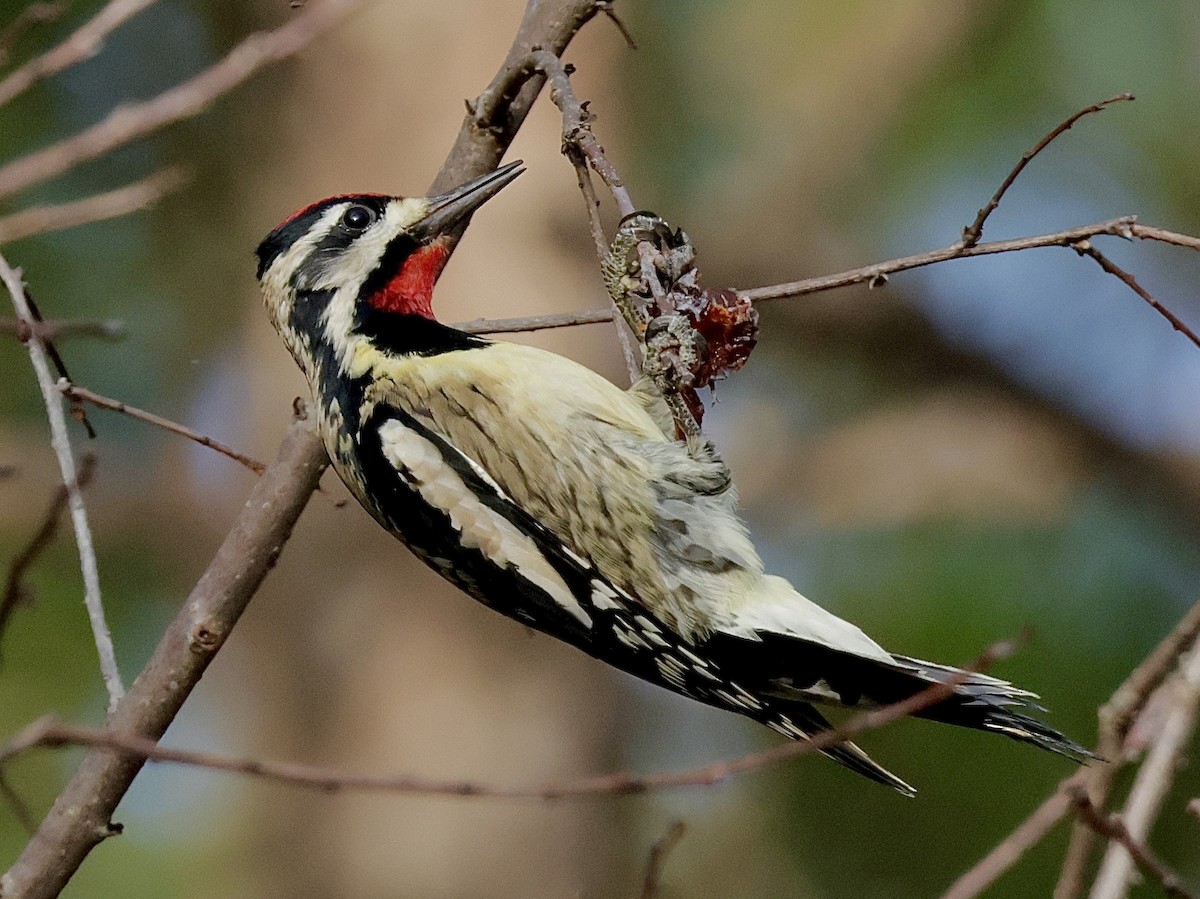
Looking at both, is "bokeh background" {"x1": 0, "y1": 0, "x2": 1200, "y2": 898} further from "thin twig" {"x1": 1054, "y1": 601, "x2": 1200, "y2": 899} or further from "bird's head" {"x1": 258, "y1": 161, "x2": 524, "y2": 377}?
"thin twig" {"x1": 1054, "y1": 601, "x2": 1200, "y2": 899}

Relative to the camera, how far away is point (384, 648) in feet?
15.1

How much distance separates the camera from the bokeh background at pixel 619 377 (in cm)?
461

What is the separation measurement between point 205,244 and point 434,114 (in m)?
1.37

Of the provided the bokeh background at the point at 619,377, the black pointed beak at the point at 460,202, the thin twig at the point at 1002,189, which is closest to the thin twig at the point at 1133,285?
Result: the thin twig at the point at 1002,189

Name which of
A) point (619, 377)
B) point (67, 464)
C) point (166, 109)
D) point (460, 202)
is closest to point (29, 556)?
point (166, 109)

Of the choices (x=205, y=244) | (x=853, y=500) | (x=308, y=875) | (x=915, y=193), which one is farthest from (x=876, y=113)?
(x=308, y=875)

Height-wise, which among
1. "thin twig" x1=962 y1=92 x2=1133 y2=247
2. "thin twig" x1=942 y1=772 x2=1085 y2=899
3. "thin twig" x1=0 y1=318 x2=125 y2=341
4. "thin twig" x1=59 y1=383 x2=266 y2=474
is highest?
"thin twig" x1=962 y1=92 x2=1133 y2=247

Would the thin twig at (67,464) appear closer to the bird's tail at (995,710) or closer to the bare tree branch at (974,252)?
the bare tree branch at (974,252)

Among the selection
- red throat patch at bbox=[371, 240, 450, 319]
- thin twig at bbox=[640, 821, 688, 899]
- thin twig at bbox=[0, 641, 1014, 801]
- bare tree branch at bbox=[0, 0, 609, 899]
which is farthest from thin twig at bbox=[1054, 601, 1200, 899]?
red throat patch at bbox=[371, 240, 450, 319]

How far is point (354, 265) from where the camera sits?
2547 mm

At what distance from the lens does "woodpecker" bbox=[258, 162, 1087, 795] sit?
2281 mm

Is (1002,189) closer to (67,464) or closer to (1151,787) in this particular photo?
(1151,787)

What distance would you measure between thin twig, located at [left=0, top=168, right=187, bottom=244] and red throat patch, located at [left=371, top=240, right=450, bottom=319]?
69 cm

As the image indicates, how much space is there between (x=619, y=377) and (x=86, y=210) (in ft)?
11.9
